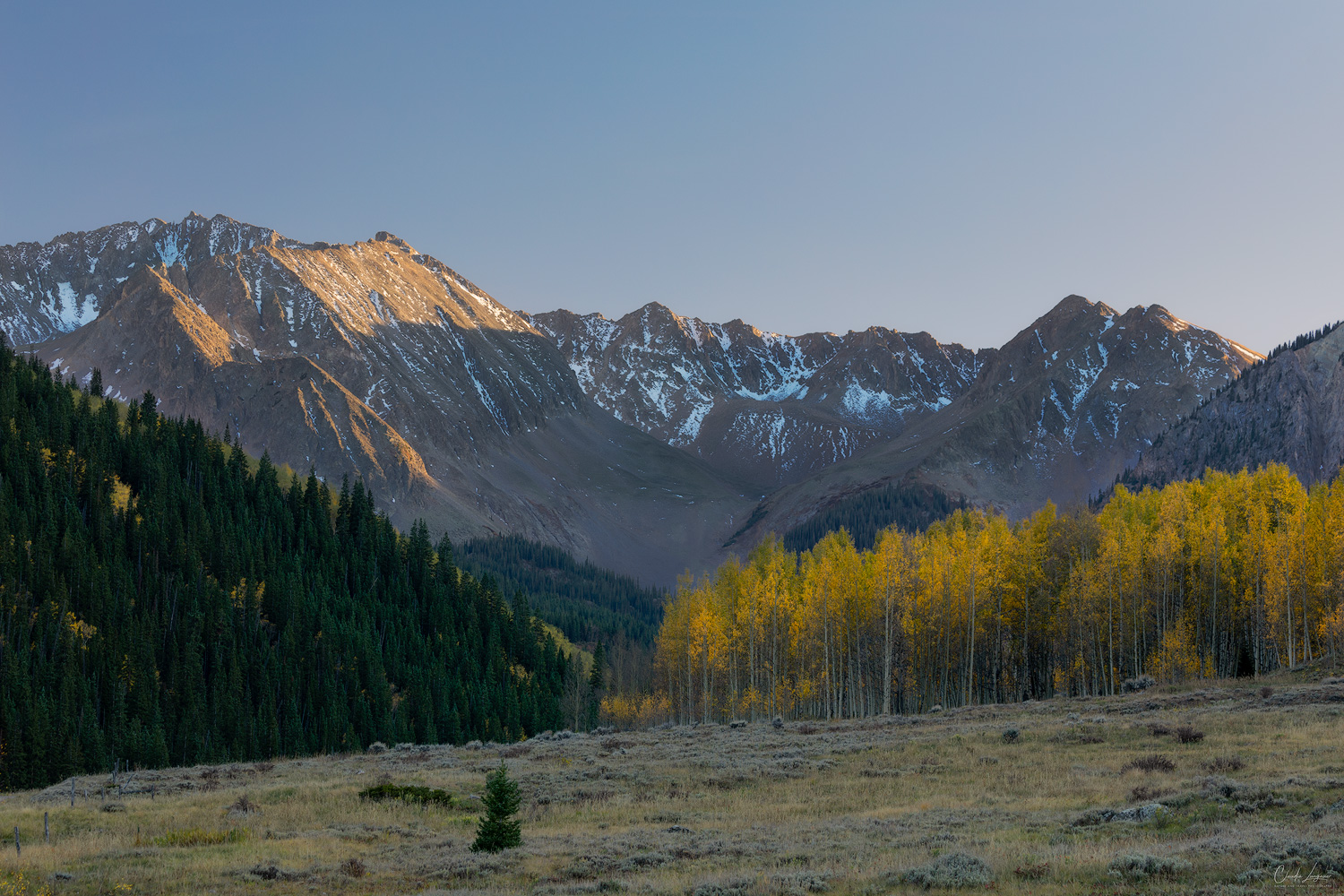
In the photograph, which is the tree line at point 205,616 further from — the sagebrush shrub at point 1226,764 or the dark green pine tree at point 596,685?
the sagebrush shrub at point 1226,764

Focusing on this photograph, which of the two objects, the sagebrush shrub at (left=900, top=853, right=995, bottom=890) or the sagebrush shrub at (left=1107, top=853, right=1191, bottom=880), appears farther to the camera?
the sagebrush shrub at (left=900, top=853, right=995, bottom=890)

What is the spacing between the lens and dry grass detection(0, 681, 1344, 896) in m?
21.8

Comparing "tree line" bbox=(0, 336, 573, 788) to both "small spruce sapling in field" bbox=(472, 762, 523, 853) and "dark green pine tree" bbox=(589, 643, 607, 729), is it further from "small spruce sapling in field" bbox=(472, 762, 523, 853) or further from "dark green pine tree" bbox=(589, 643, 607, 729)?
"small spruce sapling in field" bbox=(472, 762, 523, 853)

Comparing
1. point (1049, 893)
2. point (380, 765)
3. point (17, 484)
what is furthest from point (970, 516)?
point (17, 484)

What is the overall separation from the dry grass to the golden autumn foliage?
767 inches

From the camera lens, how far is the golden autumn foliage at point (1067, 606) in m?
72.3

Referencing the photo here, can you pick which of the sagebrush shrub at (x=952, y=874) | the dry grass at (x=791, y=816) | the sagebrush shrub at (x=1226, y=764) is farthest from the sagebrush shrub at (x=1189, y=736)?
the sagebrush shrub at (x=952, y=874)

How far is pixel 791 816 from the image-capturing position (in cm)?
3347

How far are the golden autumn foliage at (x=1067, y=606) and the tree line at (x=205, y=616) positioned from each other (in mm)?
49460

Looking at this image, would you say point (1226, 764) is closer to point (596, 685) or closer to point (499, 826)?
point (499, 826)

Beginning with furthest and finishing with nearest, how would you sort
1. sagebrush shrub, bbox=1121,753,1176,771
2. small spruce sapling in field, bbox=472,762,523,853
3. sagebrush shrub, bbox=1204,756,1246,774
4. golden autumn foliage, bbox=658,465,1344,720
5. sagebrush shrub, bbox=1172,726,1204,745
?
1. golden autumn foliage, bbox=658,465,1344,720
2. sagebrush shrub, bbox=1172,726,1204,745
3. sagebrush shrub, bbox=1121,753,1176,771
4. sagebrush shrub, bbox=1204,756,1246,774
5. small spruce sapling in field, bbox=472,762,523,853

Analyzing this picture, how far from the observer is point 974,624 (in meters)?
80.3

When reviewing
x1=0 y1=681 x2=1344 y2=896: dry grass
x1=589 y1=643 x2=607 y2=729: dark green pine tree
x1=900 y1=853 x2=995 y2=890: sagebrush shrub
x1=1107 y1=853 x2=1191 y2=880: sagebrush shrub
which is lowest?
x1=589 y1=643 x2=607 y2=729: dark green pine tree

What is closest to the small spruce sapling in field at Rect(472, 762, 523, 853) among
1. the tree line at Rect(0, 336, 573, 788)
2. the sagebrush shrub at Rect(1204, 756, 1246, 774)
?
the sagebrush shrub at Rect(1204, 756, 1246, 774)
